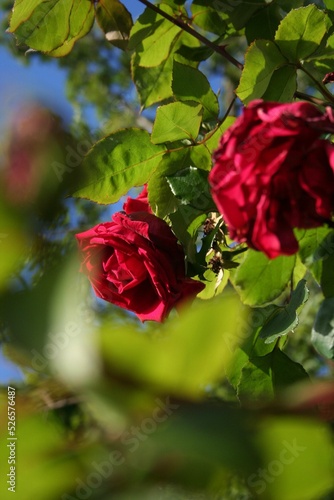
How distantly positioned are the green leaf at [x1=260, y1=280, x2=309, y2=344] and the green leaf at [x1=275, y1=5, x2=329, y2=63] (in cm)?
21

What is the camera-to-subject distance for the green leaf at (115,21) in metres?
0.81

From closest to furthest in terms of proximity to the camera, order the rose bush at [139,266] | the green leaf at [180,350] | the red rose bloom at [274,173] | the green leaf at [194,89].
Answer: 1. the green leaf at [180,350]
2. the red rose bloom at [274,173]
3. the rose bush at [139,266]
4. the green leaf at [194,89]

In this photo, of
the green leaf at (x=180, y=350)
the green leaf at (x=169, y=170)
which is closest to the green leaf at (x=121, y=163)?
the green leaf at (x=169, y=170)

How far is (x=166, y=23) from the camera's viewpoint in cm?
81

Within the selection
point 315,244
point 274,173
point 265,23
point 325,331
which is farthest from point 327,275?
point 265,23

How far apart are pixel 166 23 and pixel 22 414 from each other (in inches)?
27.3

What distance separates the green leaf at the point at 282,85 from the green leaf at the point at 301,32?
0.01 metres

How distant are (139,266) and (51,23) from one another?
1.13ft

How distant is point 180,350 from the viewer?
164 mm

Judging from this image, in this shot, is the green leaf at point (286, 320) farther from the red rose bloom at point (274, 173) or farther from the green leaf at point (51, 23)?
the green leaf at point (51, 23)

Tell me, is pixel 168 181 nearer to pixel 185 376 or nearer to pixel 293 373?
pixel 293 373

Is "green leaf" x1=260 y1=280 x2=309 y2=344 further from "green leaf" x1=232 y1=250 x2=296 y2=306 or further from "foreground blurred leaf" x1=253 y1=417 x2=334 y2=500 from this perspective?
"foreground blurred leaf" x1=253 y1=417 x2=334 y2=500

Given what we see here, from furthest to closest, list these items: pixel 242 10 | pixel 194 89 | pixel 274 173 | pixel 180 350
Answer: pixel 242 10, pixel 194 89, pixel 274 173, pixel 180 350

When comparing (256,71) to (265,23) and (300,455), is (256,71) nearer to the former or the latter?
(265,23)
